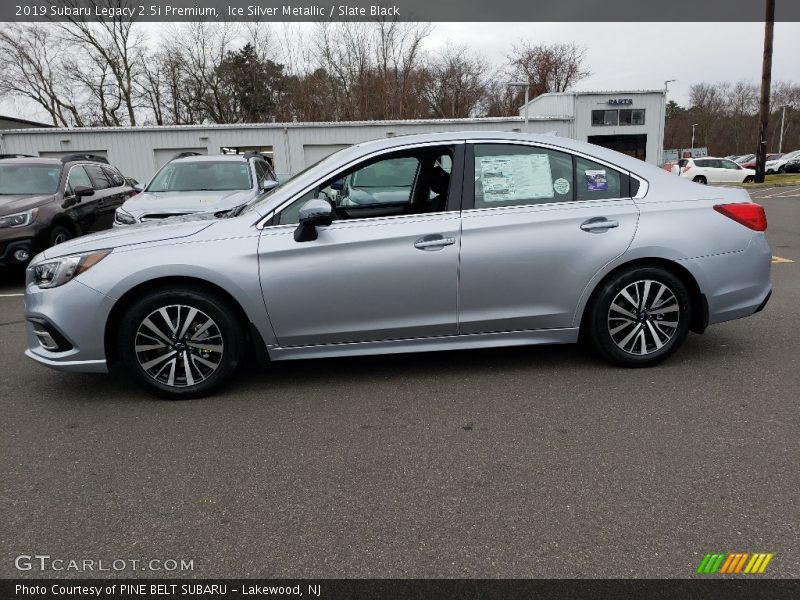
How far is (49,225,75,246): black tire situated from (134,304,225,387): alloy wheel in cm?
535

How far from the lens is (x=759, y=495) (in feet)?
8.48

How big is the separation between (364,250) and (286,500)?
5.48 feet

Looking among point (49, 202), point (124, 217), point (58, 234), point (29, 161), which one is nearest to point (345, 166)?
point (124, 217)

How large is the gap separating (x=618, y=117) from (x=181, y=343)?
36555 millimetres

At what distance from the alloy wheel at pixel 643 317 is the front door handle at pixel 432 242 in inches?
48.4

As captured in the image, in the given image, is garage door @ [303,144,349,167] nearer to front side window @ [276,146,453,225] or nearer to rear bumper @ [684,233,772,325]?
front side window @ [276,146,453,225]

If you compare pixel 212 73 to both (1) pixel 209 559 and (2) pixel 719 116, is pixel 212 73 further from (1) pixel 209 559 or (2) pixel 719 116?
(2) pixel 719 116

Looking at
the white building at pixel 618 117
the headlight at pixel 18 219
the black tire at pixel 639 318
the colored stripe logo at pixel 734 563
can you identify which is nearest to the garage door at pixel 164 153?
the white building at pixel 618 117

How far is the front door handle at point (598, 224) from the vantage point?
395cm

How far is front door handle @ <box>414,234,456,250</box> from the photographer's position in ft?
12.5

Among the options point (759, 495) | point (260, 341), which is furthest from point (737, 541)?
point (260, 341)

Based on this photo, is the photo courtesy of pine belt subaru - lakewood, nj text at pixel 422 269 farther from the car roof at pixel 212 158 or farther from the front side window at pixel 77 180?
the front side window at pixel 77 180

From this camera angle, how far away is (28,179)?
875 centimetres

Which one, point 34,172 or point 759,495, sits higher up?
point 34,172
